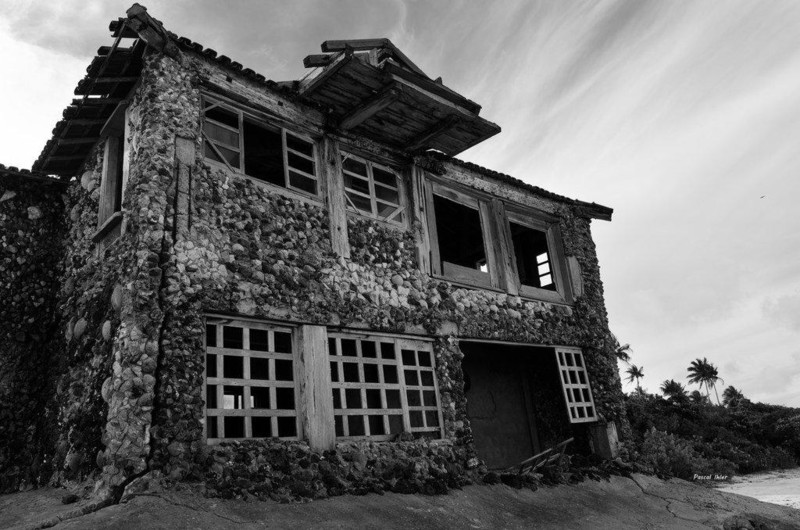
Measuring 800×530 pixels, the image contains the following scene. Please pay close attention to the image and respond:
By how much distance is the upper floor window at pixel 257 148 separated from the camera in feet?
27.1

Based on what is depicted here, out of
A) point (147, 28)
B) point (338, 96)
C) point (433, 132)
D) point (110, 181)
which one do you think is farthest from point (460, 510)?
point (147, 28)

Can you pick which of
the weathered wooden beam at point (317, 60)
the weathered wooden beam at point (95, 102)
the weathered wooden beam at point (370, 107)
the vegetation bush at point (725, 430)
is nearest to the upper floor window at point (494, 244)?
the weathered wooden beam at point (370, 107)

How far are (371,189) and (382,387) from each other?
3367 mm

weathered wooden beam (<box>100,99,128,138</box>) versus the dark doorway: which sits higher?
weathered wooden beam (<box>100,99,128,138</box>)

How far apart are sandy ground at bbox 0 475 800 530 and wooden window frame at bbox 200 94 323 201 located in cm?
424

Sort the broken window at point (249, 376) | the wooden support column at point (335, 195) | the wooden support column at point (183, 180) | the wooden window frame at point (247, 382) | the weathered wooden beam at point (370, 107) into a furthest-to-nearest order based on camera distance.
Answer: the wooden support column at point (335, 195)
the weathered wooden beam at point (370, 107)
the wooden support column at point (183, 180)
the broken window at point (249, 376)
the wooden window frame at point (247, 382)

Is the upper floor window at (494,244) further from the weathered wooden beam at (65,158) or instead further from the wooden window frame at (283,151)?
the weathered wooden beam at (65,158)

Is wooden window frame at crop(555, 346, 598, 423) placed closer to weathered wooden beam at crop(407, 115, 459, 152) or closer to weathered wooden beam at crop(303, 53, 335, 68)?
weathered wooden beam at crop(407, 115, 459, 152)

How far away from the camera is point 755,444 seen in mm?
24453

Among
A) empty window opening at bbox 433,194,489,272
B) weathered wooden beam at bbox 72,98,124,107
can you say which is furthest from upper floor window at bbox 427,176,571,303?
weathered wooden beam at bbox 72,98,124,107

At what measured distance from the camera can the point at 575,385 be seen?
12.1 metres

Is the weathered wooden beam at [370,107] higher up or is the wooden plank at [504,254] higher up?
the weathered wooden beam at [370,107]

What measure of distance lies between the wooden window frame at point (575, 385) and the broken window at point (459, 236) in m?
2.49

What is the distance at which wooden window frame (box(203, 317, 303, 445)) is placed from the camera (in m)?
6.85
